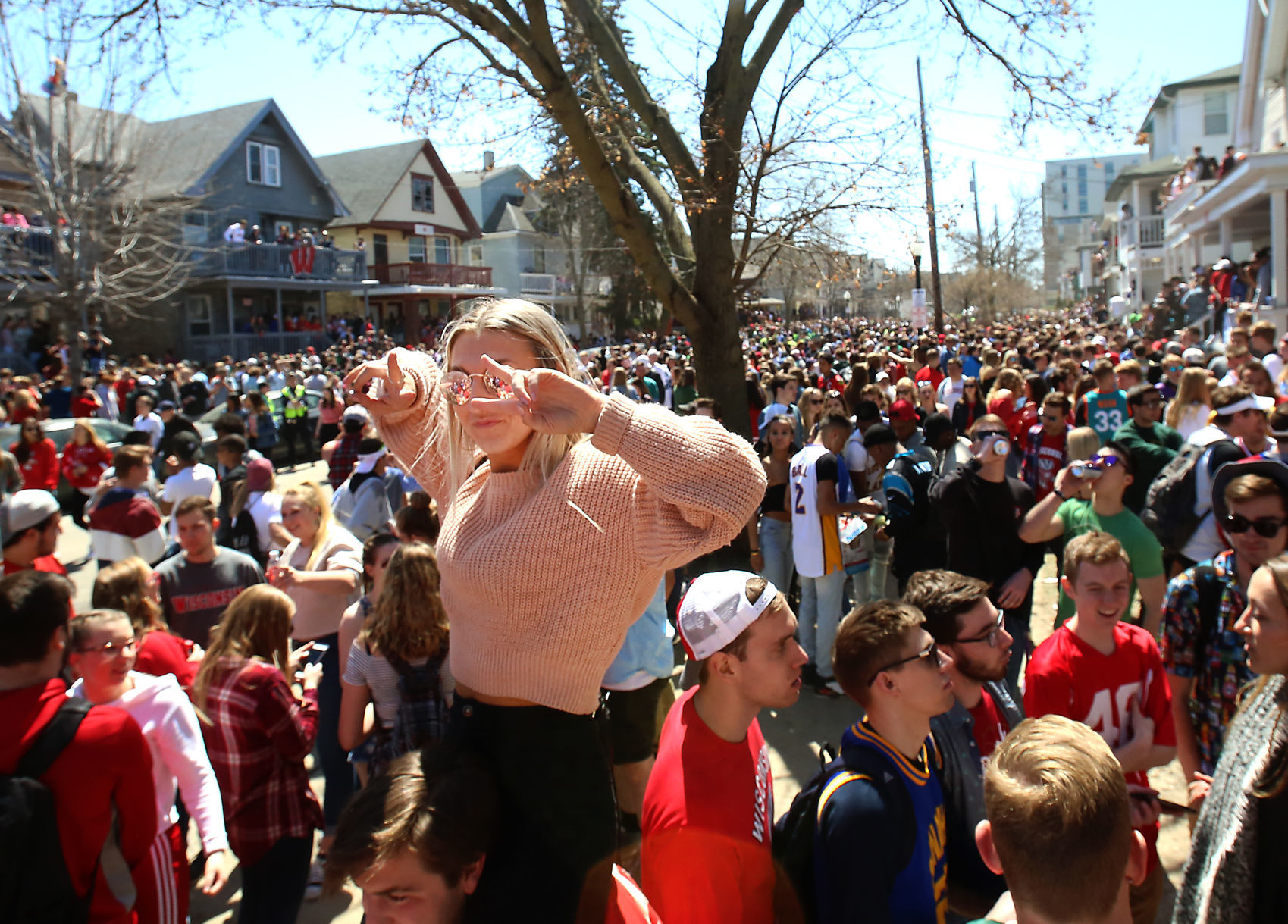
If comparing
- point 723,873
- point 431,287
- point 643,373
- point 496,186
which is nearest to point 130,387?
point 643,373

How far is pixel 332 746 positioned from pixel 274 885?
2.79 ft

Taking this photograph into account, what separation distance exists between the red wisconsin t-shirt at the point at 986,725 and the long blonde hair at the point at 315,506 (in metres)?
3.42

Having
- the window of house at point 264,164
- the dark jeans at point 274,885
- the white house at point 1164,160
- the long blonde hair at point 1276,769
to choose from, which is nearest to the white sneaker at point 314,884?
the dark jeans at point 274,885

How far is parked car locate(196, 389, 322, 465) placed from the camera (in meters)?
15.1

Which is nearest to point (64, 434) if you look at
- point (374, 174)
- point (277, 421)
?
point (277, 421)

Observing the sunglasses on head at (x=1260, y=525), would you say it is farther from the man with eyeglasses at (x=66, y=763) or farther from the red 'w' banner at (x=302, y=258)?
the red 'w' banner at (x=302, y=258)

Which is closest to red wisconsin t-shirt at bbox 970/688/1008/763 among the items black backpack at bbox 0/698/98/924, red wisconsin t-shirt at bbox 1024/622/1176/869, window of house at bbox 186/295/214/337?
red wisconsin t-shirt at bbox 1024/622/1176/869

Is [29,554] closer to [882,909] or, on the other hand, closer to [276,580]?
[276,580]

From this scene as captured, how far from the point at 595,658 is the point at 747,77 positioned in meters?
8.36

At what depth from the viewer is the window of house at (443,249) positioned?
4262cm

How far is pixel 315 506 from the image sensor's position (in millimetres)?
4863

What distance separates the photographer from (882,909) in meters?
2.05

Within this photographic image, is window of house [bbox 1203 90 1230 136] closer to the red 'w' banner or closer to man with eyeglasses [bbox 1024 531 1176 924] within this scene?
the red 'w' banner

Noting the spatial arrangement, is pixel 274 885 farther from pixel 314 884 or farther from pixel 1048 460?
pixel 1048 460
